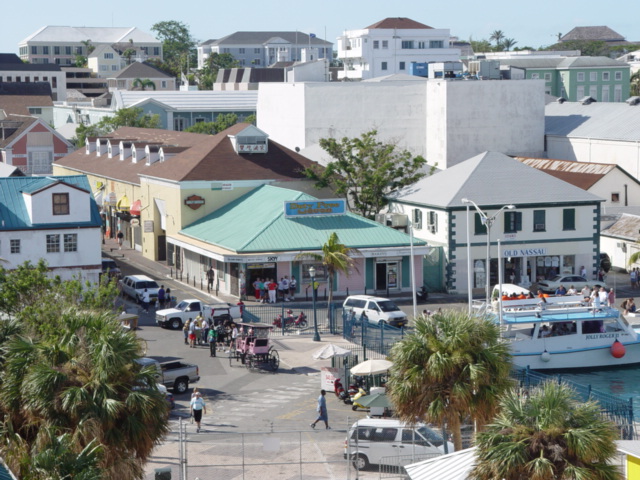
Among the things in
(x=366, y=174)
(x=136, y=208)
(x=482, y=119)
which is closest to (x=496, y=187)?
(x=366, y=174)

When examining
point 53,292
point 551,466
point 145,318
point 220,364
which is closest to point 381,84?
point 145,318

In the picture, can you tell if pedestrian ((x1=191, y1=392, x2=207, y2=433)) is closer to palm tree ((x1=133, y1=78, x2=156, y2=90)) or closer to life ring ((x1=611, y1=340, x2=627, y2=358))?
life ring ((x1=611, y1=340, x2=627, y2=358))

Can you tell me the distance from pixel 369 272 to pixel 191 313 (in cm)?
1262

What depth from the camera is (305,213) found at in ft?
218

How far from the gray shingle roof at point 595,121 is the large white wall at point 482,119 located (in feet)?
10.2

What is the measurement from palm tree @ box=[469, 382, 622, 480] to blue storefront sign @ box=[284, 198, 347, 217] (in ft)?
144

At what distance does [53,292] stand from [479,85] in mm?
61248

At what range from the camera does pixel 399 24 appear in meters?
177

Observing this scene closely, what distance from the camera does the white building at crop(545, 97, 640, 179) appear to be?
293 ft

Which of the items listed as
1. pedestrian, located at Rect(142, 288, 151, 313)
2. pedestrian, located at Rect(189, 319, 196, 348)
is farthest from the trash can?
pedestrian, located at Rect(142, 288, 151, 313)

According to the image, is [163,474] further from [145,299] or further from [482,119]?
[482,119]

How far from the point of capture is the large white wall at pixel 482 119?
9469cm

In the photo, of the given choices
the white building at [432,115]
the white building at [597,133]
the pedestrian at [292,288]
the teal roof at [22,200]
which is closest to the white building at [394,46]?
the white building at [597,133]

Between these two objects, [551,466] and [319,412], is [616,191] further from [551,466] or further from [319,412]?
[551,466]
